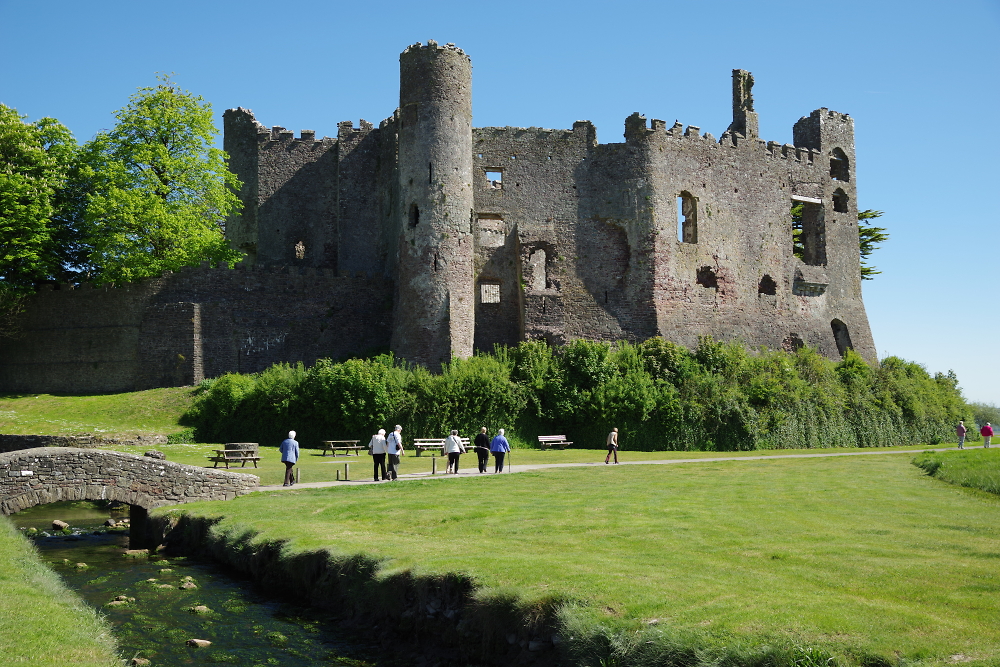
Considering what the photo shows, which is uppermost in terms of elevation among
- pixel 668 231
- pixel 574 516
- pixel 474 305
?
pixel 668 231

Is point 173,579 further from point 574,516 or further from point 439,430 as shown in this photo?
point 439,430

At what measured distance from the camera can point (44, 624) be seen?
1098 centimetres

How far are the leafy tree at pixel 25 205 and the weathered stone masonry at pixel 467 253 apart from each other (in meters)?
1.27

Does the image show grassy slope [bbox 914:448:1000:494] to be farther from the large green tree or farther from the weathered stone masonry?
the large green tree

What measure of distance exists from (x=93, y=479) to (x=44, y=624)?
9190mm

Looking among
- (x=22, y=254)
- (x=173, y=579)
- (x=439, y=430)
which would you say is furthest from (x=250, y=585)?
(x=22, y=254)

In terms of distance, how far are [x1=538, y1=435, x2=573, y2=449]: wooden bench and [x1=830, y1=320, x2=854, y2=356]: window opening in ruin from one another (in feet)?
65.4

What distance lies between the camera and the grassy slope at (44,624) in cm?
987

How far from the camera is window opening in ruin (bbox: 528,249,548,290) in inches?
1556

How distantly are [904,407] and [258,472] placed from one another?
2830cm

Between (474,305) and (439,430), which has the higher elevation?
(474,305)

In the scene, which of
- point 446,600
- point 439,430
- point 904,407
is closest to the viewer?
point 446,600

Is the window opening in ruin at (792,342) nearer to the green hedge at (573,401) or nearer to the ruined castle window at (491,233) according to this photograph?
the green hedge at (573,401)

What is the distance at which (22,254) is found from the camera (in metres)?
37.2
